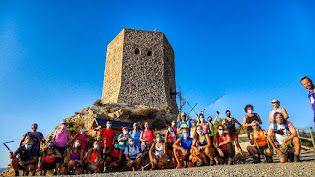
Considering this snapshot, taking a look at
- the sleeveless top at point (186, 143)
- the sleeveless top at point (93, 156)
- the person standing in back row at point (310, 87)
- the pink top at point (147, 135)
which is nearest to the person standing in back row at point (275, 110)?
the person standing in back row at point (310, 87)

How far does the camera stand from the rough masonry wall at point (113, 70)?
750 inches

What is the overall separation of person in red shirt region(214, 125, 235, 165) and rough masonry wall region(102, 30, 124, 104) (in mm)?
13865

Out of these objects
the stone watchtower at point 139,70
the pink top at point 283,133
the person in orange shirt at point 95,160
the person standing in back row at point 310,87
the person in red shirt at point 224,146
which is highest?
the stone watchtower at point 139,70

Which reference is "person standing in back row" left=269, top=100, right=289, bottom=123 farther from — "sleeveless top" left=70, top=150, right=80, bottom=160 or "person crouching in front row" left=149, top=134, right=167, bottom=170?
"sleeveless top" left=70, top=150, right=80, bottom=160

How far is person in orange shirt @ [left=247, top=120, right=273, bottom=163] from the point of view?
4994 mm

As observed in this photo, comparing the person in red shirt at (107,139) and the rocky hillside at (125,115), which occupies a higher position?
the rocky hillside at (125,115)

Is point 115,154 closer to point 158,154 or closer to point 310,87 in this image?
point 158,154

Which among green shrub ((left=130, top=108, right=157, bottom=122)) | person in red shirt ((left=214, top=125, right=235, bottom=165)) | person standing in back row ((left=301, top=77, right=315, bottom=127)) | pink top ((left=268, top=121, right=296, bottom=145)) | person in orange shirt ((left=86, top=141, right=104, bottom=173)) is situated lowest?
person in orange shirt ((left=86, top=141, right=104, bottom=173))

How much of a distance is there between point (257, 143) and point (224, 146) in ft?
2.60

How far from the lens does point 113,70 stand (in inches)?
786

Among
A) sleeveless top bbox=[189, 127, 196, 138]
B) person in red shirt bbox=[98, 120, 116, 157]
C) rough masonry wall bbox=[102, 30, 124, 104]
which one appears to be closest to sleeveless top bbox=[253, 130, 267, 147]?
sleeveless top bbox=[189, 127, 196, 138]

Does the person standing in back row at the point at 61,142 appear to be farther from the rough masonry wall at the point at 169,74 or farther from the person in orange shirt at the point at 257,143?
the rough masonry wall at the point at 169,74

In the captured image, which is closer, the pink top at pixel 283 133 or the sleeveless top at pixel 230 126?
the pink top at pixel 283 133

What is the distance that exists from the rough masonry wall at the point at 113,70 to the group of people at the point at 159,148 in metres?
12.9
